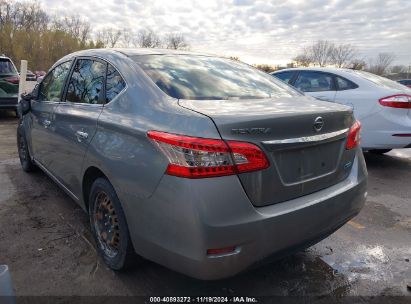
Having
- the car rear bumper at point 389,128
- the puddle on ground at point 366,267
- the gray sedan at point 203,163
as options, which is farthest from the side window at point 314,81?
the puddle on ground at point 366,267

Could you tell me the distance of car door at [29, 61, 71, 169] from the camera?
12.1 ft

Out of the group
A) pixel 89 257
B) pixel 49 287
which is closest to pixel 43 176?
pixel 89 257

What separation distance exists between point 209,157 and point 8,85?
1035 centimetres

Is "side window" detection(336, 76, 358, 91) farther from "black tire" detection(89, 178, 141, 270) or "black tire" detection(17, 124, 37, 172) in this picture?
"black tire" detection(17, 124, 37, 172)

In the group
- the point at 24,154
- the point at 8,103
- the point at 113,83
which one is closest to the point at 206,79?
the point at 113,83

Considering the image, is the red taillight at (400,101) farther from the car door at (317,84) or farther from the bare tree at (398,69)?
the bare tree at (398,69)

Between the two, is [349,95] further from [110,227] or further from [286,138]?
[110,227]

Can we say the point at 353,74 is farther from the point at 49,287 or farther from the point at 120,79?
the point at 49,287

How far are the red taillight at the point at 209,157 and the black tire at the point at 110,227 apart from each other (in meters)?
0.71

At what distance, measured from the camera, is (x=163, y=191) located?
6.70ft

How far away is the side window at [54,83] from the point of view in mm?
3705

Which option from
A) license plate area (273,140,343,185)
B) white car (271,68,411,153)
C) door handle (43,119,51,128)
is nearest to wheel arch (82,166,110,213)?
door handle (43,119,51,128)

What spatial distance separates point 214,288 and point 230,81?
1.54 meters

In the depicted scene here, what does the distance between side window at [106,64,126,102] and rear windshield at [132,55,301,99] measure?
0.19m
